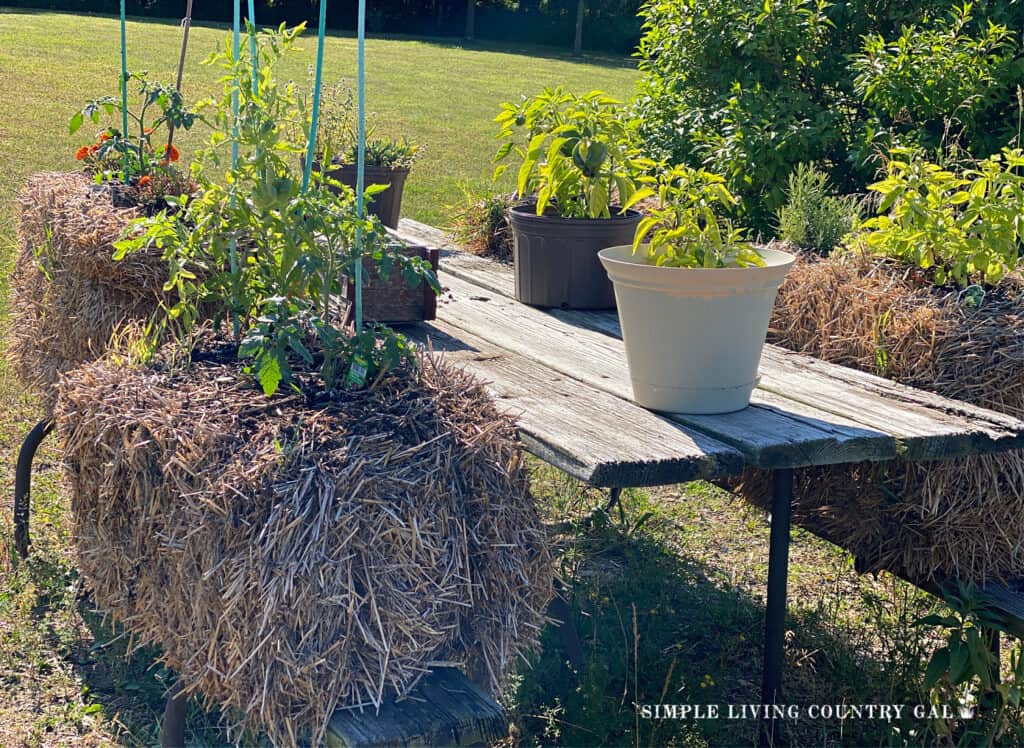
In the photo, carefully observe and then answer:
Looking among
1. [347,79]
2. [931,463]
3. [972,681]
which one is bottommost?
[972,681]

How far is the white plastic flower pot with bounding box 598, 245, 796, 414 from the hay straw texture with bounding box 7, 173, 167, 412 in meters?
1.32

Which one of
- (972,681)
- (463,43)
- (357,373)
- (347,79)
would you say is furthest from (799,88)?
(463,43)

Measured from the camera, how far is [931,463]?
2539mm

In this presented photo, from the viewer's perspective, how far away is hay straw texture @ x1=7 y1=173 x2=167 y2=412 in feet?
9.87

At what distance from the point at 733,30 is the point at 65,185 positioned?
2.66m

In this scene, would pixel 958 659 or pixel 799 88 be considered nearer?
pixel 958 659

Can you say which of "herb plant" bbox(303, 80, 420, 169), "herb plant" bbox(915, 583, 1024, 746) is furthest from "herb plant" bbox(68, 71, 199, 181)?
"herb plant" bbox(915, 583, 1024, 746)

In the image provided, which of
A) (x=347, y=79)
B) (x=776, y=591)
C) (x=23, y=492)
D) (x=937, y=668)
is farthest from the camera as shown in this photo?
(x=347, y=79)

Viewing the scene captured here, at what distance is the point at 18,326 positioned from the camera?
3.75m

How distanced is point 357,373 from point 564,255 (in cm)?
105

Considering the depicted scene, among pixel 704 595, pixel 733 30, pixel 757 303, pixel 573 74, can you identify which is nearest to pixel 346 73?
pixel 573 74

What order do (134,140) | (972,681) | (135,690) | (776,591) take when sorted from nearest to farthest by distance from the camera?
(776,591), (972,681), (135,690), (134,140)

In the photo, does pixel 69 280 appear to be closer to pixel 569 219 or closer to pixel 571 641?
pixel 569 219

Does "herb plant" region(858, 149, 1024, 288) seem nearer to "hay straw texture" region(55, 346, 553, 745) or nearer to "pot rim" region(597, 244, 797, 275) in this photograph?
"pot rim" region(597, 244, 797, 275)
